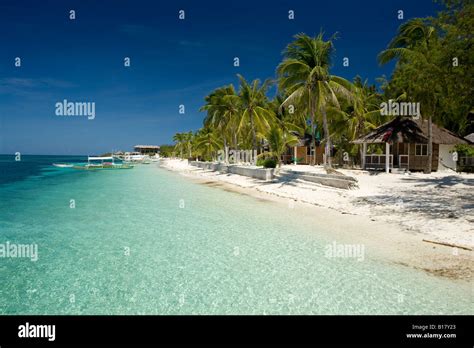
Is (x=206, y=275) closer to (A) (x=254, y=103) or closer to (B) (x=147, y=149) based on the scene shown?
(A) (x=254, y=103)

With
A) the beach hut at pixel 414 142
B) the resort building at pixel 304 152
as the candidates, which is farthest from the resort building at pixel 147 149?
the beach hut at pixel 414 142

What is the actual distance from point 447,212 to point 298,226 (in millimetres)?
4703

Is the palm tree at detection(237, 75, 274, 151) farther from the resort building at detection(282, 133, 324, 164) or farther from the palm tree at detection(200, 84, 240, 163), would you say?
the resort building at detection(282, 133, 324, 164)

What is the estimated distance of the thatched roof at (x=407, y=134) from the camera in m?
22.1

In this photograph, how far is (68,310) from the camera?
465 cm

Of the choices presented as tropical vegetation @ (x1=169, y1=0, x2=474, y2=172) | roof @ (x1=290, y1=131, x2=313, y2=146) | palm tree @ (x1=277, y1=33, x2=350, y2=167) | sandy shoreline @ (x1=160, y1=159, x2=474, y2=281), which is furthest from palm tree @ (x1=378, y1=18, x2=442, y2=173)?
roof @ (x1=290, y1=131, x2=313, y2=146)

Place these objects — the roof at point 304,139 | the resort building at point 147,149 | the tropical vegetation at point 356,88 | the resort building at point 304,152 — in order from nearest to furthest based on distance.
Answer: the tropical vegetation at point 356,88 → the roof at point 304,139 → the resort building at point 304,152 → the resort building at point 147,149

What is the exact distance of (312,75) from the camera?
2003cm

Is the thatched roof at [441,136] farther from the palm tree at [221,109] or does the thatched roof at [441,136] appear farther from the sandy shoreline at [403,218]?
the palm tree at [221,109]

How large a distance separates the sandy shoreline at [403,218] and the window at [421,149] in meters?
9.07

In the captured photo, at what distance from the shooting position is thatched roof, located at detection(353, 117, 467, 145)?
22.1 metres
